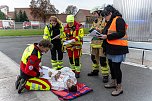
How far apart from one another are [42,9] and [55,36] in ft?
176

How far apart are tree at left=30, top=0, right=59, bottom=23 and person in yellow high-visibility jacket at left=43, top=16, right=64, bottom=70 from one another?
171ft

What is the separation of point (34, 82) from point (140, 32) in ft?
20.8

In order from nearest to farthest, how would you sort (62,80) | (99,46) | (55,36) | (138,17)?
(62,80), (99,46), (55,36), (138,17)

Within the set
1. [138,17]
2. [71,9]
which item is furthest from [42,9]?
[138,17]

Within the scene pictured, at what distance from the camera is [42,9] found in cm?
5844

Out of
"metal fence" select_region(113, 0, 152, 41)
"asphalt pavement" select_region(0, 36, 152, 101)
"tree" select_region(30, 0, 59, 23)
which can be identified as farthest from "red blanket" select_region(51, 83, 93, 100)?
"tree" select_region(30, 0, 59, 23)

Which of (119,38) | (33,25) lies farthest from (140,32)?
(33,25)

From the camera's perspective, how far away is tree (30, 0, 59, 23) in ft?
190

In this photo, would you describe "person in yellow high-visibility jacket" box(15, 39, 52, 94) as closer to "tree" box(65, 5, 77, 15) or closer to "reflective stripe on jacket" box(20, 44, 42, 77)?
"reflective stripe on jacket" box(20, 44, 42, 77)

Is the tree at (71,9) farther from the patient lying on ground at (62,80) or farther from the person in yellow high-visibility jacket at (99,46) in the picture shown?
the patient lying on ground at (62,80)

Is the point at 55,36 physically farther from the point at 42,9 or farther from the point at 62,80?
the point at 42,9

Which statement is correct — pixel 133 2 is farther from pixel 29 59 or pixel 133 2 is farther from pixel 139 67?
pixel 29 59

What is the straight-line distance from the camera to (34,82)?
4.88 m

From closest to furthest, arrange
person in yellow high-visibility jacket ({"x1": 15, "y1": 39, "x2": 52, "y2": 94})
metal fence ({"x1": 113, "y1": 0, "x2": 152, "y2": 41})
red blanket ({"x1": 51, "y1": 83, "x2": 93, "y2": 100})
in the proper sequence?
red blanket ({"x1": 51, "y1": 83, "x2": 93, "y2": 100}) < person in yellow high-visibility jacket ({"x1": 15, "y1": 39, "x2": 52, "y2": 94}) < metal fence ({"x1": 113, "y1": 0, "x2": 152, "y2": 41})
